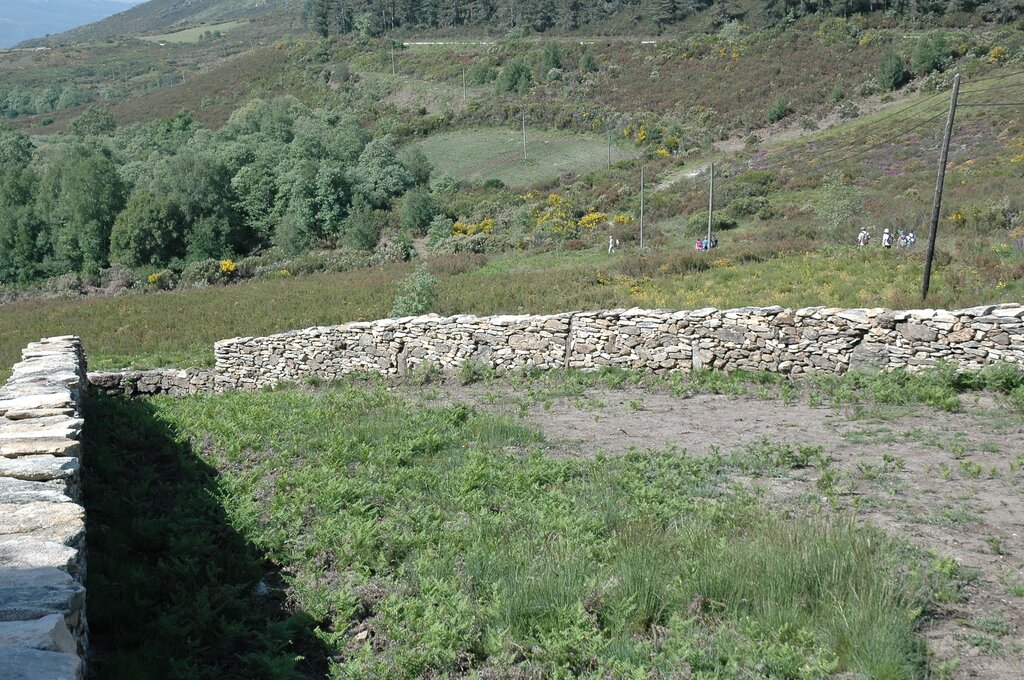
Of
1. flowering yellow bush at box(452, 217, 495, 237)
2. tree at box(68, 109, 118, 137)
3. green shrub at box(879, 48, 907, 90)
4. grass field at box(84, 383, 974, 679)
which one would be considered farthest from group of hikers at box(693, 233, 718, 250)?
tree at box(68, 109, 118, 137)

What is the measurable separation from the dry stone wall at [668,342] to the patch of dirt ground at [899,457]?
43.3 inches

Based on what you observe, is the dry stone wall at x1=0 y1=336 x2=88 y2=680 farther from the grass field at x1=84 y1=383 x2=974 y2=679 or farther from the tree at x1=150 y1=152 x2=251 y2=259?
the tree at x1=150 y1=152 x2=251 y2=259

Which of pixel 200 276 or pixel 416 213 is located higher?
pixel 416 213

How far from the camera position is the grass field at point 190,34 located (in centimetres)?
17100

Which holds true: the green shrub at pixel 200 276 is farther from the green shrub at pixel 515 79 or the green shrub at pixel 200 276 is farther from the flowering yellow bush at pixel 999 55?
the flowering yellow bush at pixel 999 55

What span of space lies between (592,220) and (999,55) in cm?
3562

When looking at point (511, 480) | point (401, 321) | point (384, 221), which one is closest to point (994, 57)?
point (384, 221)

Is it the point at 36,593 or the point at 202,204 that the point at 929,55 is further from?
the point at 36,593

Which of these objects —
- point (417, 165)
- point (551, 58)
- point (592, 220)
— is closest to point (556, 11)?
point (551, 58)

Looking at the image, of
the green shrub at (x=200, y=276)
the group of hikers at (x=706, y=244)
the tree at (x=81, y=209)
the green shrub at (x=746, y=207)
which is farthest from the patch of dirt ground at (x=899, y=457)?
the tree at (x=81, y=209)

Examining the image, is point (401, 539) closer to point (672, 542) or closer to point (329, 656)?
point (329, 656)

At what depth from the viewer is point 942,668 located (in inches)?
173

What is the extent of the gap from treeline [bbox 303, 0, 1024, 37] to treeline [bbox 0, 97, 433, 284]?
4798 centimetres

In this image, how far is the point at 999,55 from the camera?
56.2 meters
